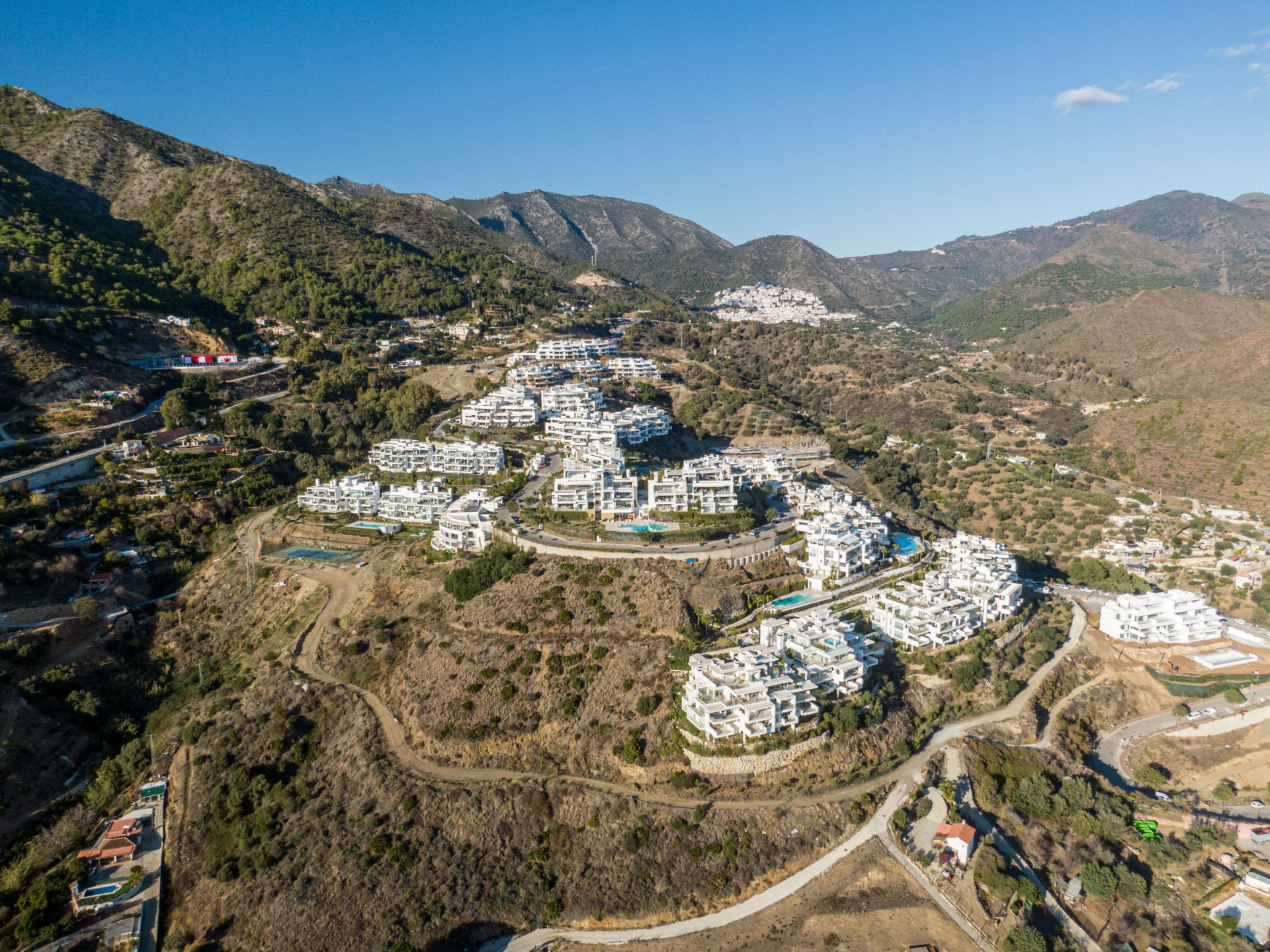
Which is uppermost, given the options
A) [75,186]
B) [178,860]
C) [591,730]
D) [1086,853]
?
[75,186]

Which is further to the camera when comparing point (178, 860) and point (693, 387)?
point (693, 387)

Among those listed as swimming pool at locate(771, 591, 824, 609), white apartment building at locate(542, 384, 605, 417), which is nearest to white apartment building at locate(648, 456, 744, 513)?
swimming pool at locate(771, 591, 824, 609)

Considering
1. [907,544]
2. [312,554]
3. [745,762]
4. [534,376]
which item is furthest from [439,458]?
[907,544]

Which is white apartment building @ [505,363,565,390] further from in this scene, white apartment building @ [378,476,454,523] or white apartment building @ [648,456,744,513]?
white apartment building @ [648,456,744,513]

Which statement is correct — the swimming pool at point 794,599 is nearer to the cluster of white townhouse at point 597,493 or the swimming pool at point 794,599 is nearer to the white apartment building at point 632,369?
the cluster of white townhouse at point 597,493

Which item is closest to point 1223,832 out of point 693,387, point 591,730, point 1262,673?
point 1262,673

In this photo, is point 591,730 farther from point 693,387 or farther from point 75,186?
point 75,186
